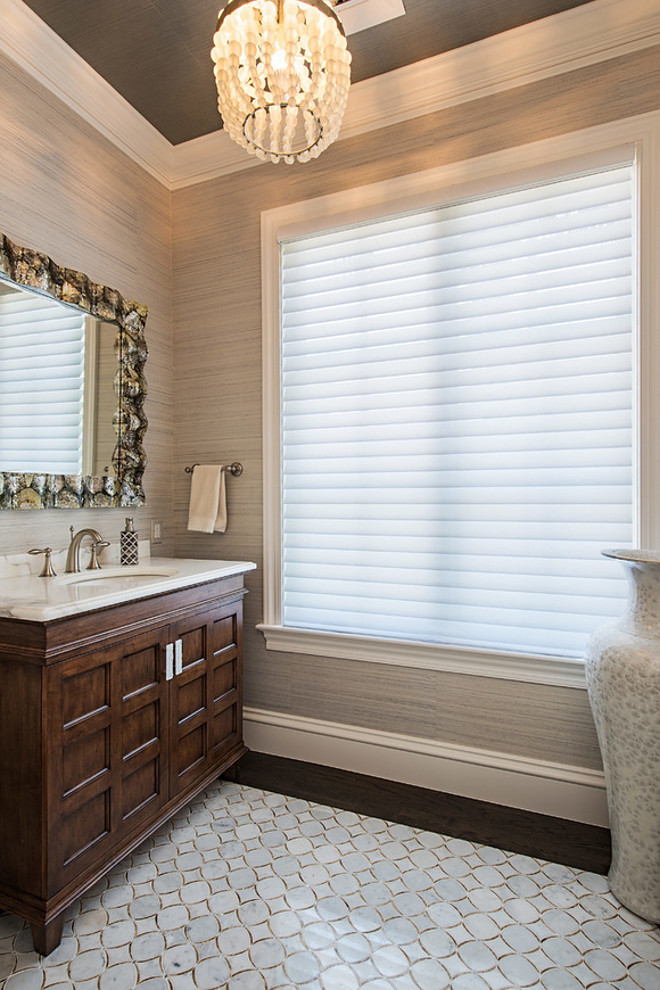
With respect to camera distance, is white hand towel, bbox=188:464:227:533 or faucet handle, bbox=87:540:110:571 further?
white hand towel, bbox=188:464:227:533

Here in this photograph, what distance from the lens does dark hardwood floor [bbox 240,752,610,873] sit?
5.92 feet

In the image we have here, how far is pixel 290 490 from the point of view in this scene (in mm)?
2457

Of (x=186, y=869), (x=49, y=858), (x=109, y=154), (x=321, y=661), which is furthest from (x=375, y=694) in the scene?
(x=109, y=154)

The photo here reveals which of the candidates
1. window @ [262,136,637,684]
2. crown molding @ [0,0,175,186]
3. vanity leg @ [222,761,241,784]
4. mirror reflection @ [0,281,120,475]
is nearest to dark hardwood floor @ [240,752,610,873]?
vanity leg @ [222,761,241,784]

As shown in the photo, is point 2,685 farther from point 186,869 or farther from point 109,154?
point 109,154

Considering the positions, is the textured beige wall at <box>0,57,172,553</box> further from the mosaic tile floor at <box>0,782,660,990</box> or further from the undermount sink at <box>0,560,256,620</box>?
the mosaic tile floor at <box>0,782,660,990</box>

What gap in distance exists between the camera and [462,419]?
6.97ft

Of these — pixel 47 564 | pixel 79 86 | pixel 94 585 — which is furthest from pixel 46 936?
pixel 79 86

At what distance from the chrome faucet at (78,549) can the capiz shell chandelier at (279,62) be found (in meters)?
1.47

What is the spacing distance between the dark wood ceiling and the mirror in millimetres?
835

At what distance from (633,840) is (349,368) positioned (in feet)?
6.21

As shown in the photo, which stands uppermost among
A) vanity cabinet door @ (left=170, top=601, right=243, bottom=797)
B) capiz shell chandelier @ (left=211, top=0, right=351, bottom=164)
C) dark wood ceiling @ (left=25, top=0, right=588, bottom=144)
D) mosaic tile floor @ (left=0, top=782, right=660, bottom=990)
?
dark wood ceiling @ (left=25, top=0, right=588, bottom=144)

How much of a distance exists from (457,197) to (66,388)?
1687mm

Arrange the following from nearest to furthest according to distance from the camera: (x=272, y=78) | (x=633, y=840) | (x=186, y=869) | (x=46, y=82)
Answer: (x=272, y=78) < (x=633, y=840) < (x=186, y=869) < (x=46, y=82)
